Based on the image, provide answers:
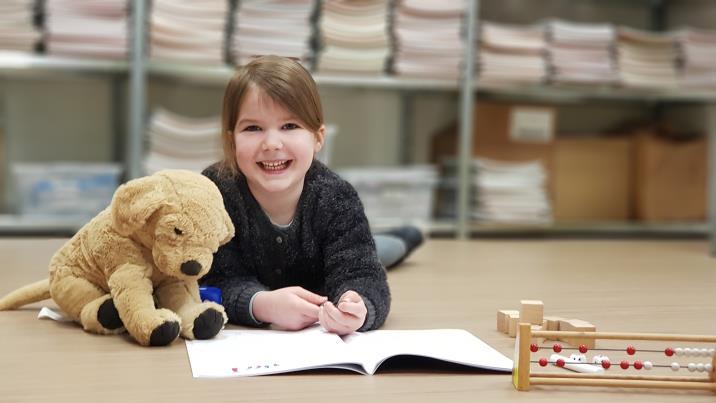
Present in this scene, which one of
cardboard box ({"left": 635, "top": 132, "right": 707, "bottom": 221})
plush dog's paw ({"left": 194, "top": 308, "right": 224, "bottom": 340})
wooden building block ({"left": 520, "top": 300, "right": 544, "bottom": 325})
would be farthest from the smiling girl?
cardboard box ({"left": 635, "top": 132, "right": 707, "bottom": 221})

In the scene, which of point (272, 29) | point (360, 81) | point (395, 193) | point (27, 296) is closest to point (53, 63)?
point (272, 29)

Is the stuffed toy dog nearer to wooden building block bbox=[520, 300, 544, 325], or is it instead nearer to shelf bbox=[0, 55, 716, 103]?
wooden building block bbox=[520, 300, 544, 325]

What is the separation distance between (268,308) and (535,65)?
2049mm

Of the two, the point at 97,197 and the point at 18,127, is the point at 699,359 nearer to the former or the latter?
the point at 97,197

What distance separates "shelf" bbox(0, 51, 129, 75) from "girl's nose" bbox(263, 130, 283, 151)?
1616mm

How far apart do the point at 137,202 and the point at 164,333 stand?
176mm

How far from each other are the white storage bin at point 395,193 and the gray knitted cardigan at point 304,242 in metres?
1.61

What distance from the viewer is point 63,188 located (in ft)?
9.16

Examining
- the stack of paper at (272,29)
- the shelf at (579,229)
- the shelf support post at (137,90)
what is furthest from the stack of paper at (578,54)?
the shelf support post at (137,90)

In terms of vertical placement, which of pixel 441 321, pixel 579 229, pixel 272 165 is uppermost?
pixel 272 165

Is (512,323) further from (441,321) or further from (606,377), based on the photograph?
(606,377)

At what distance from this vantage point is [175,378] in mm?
991

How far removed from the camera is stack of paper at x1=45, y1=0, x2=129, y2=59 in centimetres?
269

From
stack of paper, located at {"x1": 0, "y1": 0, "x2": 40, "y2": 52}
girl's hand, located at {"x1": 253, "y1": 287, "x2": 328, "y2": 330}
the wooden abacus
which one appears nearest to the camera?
the wooden abacus
